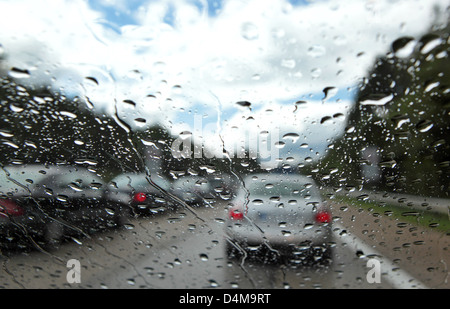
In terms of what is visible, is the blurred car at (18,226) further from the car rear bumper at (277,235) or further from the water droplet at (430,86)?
the water droplet at (430,86)

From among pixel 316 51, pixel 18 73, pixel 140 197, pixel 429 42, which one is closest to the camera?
pixel 429 42

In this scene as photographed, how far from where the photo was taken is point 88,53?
2.52 m

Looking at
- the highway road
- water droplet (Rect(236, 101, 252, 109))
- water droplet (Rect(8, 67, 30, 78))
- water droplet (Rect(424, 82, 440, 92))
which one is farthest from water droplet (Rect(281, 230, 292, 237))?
water droplet (Rect(8, 67, 30, 78))

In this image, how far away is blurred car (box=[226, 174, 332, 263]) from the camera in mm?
2715

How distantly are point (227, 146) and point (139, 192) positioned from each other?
0.87 meters

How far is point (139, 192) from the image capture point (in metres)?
2.88

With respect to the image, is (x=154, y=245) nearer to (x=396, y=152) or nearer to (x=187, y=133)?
(x=187, y=133)

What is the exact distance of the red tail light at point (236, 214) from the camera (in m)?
2.83

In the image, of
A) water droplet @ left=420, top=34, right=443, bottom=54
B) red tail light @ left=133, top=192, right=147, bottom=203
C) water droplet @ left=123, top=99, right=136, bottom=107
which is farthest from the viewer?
red tail light @ left=133, top=192, right=147, bottom=203

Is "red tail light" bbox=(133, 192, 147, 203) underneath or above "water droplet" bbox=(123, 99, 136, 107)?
underneath

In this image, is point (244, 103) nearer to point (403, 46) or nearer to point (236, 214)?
point (236, 214)

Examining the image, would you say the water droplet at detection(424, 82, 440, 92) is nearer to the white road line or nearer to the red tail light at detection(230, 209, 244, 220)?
the white road line

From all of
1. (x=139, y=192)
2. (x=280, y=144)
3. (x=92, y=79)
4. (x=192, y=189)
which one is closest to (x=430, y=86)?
(x=280, y=144)

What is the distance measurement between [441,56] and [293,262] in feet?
6.15
